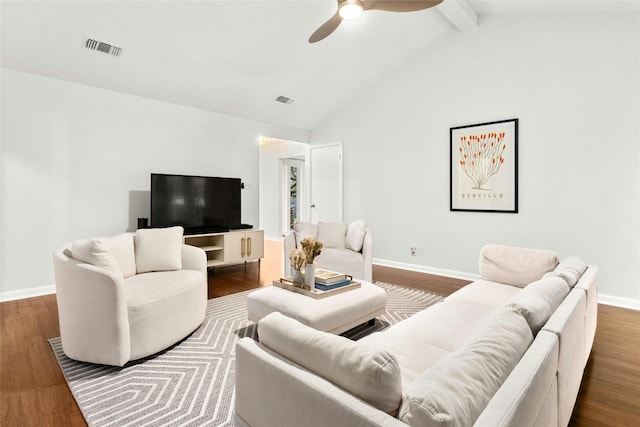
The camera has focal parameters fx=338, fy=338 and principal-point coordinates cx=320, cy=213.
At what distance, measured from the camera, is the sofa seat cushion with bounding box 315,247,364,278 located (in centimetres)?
394

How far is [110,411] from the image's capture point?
1747mm

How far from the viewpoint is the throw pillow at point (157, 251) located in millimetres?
2920

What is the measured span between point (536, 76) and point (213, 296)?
4520 mm

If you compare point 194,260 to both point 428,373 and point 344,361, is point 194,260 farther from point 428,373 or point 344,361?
point 428,373

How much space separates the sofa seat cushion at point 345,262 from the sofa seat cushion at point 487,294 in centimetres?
141

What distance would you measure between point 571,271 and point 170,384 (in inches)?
101

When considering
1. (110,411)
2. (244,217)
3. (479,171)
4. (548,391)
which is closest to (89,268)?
(110,411)

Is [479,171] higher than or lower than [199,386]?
higher

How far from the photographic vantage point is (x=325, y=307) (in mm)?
2365

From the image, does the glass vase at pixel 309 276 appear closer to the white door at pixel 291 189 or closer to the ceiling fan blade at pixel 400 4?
the ceiling fan blade at pixel 400 4

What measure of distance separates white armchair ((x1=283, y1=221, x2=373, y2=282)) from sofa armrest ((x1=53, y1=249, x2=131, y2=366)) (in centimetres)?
210

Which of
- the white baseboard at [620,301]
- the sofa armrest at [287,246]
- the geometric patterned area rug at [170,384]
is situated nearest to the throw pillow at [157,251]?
the geometric patterned area rug at [170,384]

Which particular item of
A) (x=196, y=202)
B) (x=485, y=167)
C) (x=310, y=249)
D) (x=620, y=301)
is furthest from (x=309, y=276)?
(x=620, y=301)

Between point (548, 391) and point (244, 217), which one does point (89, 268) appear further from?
point (244, 217)
